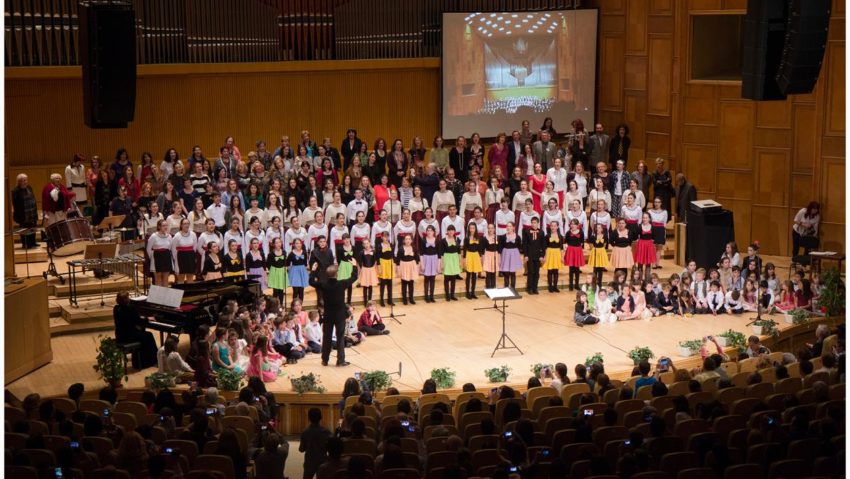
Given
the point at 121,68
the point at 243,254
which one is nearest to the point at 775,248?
the point at 243,254

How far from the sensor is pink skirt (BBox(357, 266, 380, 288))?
16172 mm

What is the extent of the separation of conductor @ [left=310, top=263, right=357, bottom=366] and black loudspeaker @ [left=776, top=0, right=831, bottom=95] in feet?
17.5

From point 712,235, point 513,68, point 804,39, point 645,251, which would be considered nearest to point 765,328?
point 645,251

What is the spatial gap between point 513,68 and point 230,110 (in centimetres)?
491

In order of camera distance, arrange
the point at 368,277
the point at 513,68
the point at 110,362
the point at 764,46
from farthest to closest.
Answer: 1. the point at 513,68
2. the point at 368,277
3. the point at 110,362
4. the point at 764,46

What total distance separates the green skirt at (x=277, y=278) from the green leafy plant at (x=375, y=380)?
3344mm

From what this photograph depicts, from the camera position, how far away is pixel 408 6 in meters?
21.3

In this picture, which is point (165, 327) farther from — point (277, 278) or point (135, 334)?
point (277, 278)

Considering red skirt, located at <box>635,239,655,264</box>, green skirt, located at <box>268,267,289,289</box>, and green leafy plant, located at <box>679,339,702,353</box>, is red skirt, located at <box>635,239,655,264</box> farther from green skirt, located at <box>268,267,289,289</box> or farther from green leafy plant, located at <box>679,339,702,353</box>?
green skirt, located at <box>268,267,289,289</box>

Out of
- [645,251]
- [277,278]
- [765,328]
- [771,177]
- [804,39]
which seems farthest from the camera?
[771,177]

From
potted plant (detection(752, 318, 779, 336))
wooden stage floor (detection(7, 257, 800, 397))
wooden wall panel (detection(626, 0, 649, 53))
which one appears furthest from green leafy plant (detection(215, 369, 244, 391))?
wooden wall panel (detection(626, 0, 649, 53))

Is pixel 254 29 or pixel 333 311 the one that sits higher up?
pixel 254 29

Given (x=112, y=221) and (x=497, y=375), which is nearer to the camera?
(x=497, y=375)

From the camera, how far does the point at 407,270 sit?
16.4 meters
